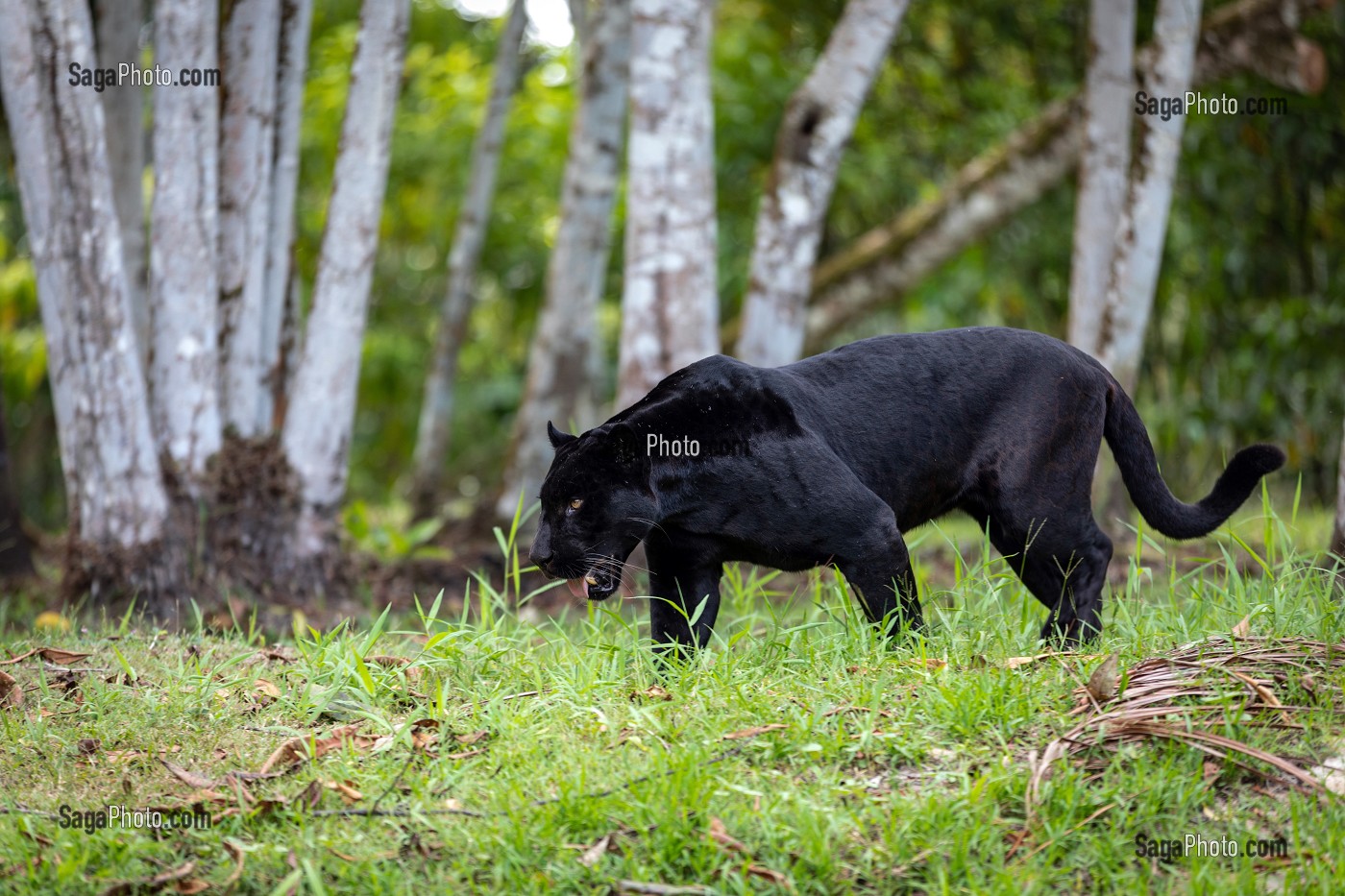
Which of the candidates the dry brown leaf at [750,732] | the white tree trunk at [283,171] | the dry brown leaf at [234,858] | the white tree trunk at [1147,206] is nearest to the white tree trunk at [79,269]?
the white tree trunk at [283,171]

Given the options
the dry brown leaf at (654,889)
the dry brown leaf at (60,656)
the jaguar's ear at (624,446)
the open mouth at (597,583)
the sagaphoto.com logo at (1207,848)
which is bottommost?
the dry brown leaf at (60,656)

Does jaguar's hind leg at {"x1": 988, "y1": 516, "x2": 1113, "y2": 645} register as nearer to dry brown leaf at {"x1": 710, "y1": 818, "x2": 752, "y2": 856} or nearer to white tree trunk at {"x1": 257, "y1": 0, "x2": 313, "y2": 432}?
dry brown leaf at {"x1": 710, "y1": 818, "x2": 752, "y2": 856}

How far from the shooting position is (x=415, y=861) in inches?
103

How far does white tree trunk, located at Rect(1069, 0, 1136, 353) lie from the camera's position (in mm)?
6930

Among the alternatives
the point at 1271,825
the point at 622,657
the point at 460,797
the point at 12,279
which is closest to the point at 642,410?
the point at 622,657

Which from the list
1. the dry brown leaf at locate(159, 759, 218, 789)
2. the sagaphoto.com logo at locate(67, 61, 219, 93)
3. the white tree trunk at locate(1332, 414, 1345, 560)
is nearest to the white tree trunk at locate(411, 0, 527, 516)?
the sagaphoto.com logo at locate(67, 61, 219, 93)

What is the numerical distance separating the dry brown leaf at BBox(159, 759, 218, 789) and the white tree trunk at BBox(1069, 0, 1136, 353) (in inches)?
221

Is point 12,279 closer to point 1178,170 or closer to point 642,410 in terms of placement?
point 642,410

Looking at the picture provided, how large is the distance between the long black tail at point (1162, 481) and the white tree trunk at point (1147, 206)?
2749 mm

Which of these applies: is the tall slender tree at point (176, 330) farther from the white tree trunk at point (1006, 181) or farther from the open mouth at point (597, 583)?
the white tree trunk at point (1006, 181)

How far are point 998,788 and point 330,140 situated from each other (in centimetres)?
1022

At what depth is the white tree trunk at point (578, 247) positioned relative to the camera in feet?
27.1

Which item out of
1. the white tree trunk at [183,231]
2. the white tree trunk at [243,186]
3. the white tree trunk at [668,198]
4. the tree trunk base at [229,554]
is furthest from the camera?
the white tree trunk at [668,198]

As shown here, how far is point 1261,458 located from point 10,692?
393cm
